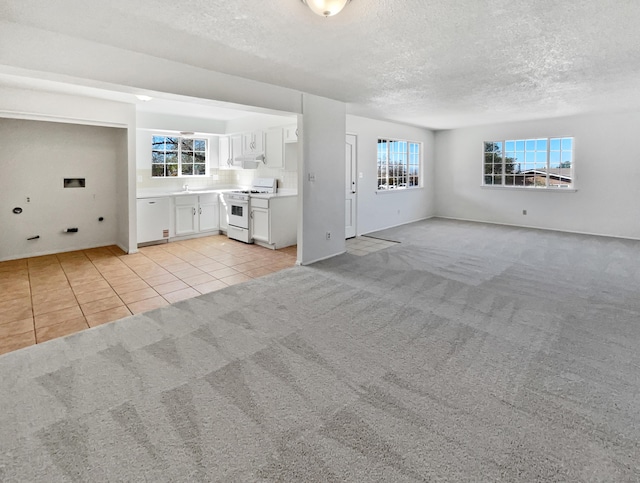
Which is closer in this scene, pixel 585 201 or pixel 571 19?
pixel 571 19

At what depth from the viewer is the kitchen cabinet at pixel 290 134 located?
6.45 m

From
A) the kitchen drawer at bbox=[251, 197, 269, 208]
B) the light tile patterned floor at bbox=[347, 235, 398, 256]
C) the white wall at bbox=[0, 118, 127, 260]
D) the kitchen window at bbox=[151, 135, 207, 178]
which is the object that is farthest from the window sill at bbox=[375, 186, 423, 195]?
the white wall at bbox=[0, 118, 127, 260]

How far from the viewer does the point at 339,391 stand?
222cm

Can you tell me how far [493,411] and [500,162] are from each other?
8078 millimetres

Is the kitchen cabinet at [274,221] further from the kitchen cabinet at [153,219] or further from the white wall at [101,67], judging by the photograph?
the white wall at [101,67]

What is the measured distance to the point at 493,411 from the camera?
6.67ft

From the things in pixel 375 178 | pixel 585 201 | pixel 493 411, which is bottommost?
pixel 493 411

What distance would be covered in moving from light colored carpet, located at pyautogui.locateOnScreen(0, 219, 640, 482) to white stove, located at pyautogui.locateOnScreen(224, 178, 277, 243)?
9.22 feet

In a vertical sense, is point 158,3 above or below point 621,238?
above

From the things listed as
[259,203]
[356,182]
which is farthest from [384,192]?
[259,203]

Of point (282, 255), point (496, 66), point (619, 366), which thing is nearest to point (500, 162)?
point (496, 66)

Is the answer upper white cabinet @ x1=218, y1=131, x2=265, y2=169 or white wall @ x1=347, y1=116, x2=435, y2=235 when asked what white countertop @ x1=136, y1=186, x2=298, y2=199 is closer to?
upper white cabinet @ x1=218, y1=131, x2=265, y2=169

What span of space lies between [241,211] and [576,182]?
716 centimetres

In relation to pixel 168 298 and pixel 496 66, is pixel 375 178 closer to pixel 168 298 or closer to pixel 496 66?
pixel 496 66
